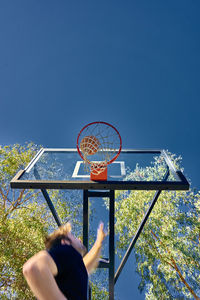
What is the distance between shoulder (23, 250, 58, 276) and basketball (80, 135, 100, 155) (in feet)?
7.59

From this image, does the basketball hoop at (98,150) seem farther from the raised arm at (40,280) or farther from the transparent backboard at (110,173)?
the raised arm at (40,280)

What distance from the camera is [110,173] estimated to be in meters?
3.62

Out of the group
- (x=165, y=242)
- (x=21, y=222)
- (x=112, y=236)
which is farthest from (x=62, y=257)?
(x=165, y=242)

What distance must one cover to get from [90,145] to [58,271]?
2349 millimetres

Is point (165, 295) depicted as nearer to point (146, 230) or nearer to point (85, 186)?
point (146, 230)

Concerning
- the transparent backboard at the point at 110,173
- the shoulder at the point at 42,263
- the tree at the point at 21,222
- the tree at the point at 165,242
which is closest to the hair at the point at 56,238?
the shoulder at the point at 42,263

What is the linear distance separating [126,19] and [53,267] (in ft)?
42.2

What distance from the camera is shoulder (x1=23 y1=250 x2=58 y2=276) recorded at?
1.14 metres

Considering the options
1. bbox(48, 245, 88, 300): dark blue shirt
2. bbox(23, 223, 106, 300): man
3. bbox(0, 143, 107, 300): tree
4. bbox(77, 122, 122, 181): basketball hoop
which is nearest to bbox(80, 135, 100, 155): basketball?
bbox(77, 122, 122, 181): basketball hoop

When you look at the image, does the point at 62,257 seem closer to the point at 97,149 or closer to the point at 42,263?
the point at 42,263

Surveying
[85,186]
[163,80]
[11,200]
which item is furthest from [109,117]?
[85,186]

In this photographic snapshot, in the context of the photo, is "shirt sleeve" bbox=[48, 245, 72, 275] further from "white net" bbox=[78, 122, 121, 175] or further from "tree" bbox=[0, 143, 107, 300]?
"tree" bbox=[0, 143, 107, 300]

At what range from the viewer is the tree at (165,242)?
6.71 metres

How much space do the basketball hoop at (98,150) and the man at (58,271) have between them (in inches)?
69.7
